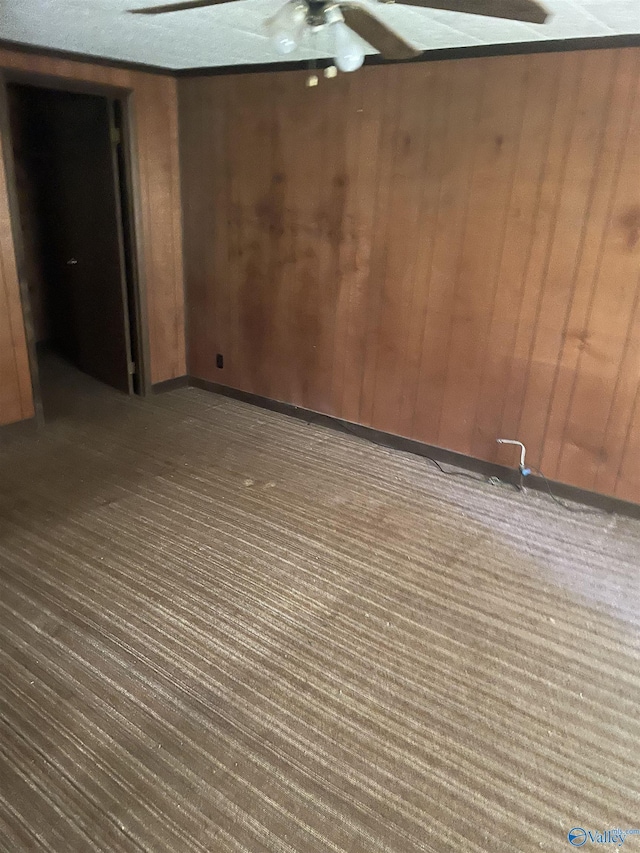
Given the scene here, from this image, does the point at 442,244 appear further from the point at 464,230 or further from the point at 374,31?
the point at 374,31

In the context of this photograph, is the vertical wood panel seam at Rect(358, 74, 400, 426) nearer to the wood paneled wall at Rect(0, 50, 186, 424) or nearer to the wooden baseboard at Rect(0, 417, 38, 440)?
the wood paneled wall at Rect(0, 50, 186, 424)

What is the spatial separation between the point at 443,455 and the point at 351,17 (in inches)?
93.7

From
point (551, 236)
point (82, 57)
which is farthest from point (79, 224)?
point (551, 236)

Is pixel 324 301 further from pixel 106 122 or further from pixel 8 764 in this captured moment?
pixel 8 764

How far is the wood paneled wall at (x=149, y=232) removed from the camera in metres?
3.45

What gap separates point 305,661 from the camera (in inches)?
82.7

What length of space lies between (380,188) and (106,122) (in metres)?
1.89

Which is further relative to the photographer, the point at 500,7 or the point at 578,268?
the point at 578,268

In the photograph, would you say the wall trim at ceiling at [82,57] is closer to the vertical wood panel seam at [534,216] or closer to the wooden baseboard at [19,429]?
the wooden baseboard at [19,429]

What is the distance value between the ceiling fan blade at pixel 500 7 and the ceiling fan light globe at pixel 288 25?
32 centimetres

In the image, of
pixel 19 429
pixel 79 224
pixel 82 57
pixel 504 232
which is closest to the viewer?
pixel 504 232

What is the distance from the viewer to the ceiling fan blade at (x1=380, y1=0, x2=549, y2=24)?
1.67 meters

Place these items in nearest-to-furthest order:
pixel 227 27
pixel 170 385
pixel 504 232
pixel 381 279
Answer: pixel 227 27 < pixel 504 232 < pixel 381 279 < pixel 170 385

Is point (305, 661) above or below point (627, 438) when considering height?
below
